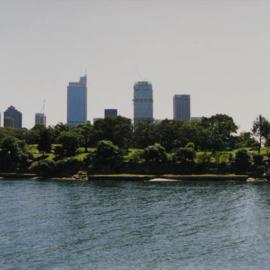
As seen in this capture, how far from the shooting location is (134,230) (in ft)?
189

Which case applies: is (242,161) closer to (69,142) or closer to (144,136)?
(144,136)

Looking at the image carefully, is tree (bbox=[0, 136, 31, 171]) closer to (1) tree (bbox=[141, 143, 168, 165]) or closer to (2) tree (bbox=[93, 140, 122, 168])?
(2) tree (bbox=[93, 140, 122, 168])

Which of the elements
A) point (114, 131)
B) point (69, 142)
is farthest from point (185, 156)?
point (114, 131)

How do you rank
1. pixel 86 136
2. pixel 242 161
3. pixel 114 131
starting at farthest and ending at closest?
pixel 86 136
pixel 114 131
pixel 242 161

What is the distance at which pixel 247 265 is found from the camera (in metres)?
41.9

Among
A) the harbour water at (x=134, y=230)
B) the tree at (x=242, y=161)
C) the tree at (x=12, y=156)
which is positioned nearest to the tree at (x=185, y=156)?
the tree at (x=242, y=161)

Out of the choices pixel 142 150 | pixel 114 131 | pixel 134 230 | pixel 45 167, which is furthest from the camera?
pixel 114 131

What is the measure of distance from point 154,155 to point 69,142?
32437 mm

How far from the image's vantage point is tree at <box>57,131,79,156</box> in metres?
155

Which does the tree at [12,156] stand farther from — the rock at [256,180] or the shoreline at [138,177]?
the rock at [256,180]

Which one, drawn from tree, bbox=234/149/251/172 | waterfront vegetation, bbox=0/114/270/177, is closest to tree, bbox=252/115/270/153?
waterfront vegetation, bbox=0/114/270/177

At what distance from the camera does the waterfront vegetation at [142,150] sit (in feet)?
456

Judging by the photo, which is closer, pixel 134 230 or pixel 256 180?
pixel 134 230

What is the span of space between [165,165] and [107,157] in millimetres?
18623
